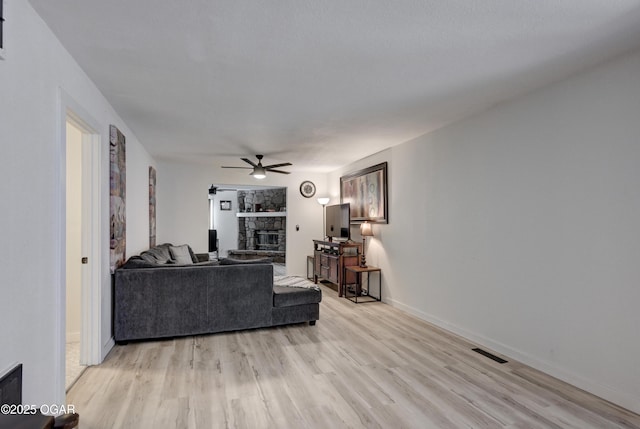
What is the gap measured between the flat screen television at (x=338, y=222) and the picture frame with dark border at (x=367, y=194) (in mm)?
169

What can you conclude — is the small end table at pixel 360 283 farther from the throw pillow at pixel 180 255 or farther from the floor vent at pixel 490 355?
the throw pillow at pixel 180 255

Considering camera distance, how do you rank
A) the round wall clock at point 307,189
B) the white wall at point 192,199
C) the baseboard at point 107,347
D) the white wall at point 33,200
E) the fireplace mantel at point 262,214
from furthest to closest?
the fireplace mantel at point 262,214 → the round wall clock at point 307,189 → the white wall at point 192,199 → the baseboard at point 107,347 → the white wall at point 33,200

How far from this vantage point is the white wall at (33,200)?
5.08ft

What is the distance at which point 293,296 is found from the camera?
4.00 meters

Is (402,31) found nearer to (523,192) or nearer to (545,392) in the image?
(523,192)

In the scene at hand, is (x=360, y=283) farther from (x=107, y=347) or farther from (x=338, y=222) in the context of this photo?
(x=107, y=347)

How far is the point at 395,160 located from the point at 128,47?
3.66 meters

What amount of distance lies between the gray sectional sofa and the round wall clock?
353cm

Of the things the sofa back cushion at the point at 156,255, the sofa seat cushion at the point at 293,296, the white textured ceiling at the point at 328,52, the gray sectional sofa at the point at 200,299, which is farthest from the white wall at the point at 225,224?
the white textured ceiling at the point at 328,52

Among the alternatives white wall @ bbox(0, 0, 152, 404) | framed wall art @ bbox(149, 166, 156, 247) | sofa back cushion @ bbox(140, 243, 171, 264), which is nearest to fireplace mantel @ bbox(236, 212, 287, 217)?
framed wall art @ bbox(149, 166, 156, 247)

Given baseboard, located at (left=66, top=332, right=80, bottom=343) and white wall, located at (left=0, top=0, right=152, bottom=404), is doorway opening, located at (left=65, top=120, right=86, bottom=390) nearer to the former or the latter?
baseboard, located at (left=66, top=332, right=80, bottom=343)

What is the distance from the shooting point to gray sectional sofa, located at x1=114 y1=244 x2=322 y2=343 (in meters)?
3.41

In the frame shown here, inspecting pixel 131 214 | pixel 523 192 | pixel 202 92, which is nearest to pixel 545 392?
pixel 523 192

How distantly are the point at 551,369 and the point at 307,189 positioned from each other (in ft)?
17.8
